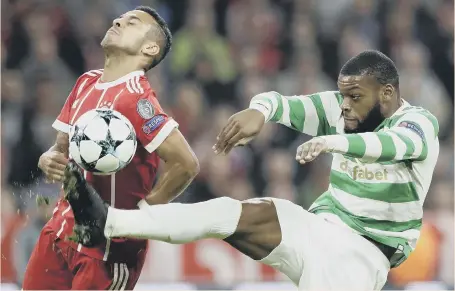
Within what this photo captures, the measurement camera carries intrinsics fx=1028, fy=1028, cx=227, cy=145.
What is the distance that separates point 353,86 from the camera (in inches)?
200

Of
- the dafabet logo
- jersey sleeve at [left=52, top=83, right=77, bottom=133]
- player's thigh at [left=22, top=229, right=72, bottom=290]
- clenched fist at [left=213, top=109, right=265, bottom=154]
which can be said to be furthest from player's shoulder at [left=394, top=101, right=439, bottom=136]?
player's thigh at [left=22, top=229, right=72, bottom=290]

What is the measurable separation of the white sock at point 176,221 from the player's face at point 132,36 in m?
0.83

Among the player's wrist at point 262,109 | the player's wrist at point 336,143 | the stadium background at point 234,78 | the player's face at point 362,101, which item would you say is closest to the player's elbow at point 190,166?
the player's wrist at point 262,109

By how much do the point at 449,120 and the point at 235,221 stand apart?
5.25 meters

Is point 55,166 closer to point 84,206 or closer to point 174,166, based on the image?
point 84,206

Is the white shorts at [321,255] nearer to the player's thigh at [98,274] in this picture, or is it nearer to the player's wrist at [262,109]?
the player's wrist at [262,109]

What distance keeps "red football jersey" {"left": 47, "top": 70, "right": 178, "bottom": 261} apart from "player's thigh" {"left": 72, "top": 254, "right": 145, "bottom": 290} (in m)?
0.03

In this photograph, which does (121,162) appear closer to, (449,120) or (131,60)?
(131,60)

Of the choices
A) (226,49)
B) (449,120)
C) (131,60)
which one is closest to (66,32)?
(226,49)

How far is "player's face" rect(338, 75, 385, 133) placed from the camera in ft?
16.6

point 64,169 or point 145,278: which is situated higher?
point 64,169

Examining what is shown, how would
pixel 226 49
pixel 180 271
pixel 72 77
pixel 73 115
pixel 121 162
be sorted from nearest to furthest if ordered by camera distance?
pixel 121 162 < pixel 73 115 < pixel 180 271 < pixel 72 77 < pixel 226 49

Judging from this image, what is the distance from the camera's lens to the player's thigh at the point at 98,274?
4.75 metres

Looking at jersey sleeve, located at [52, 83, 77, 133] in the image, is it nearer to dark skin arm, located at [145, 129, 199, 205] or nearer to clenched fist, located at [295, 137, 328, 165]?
dark skin arm, located at [145, 129, 199, 205]
